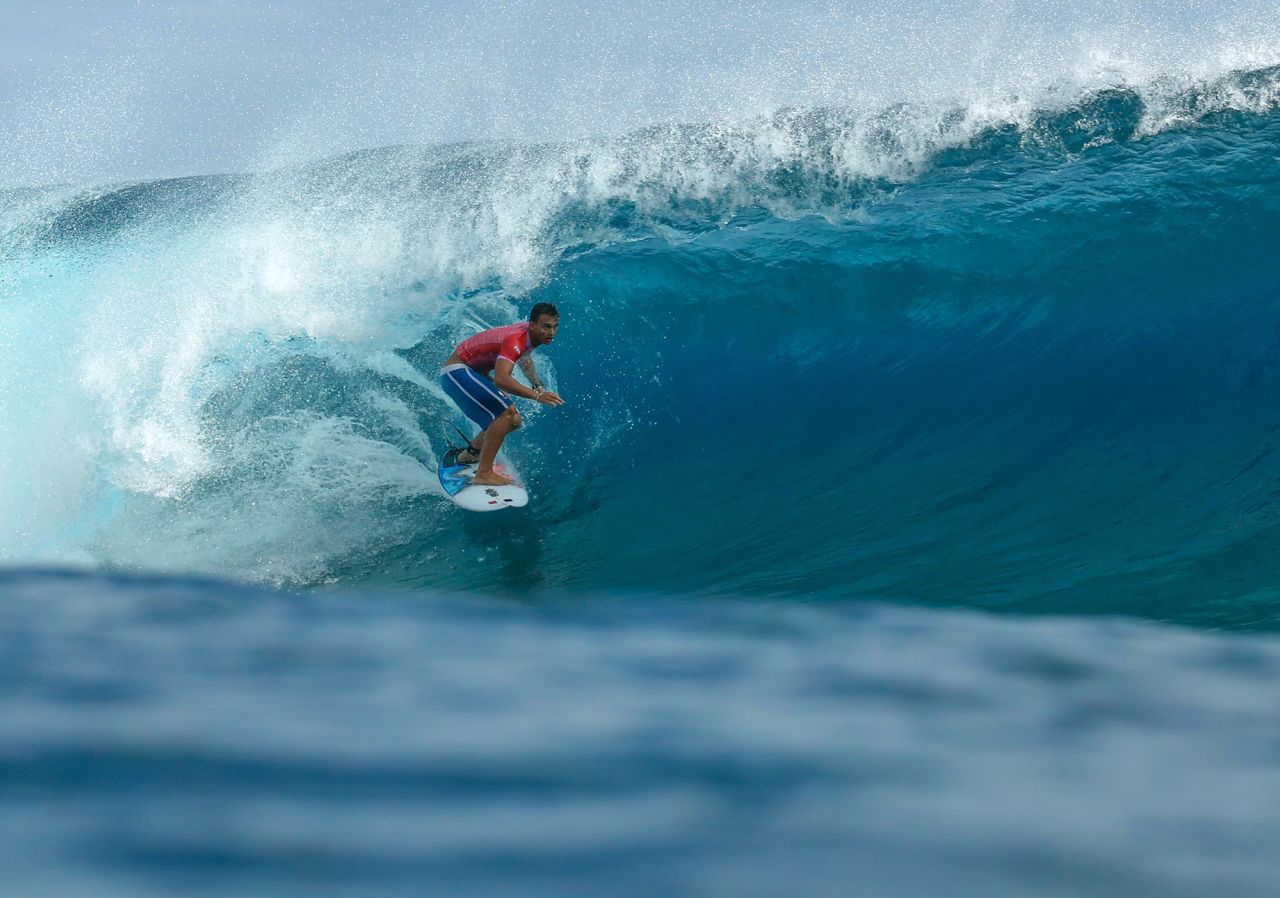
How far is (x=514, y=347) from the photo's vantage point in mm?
7340

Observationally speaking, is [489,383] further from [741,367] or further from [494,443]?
[741,367]

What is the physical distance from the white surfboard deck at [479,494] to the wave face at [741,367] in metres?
0.20

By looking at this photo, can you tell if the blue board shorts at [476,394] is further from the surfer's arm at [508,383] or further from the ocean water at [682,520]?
the ocean water at [682,520]

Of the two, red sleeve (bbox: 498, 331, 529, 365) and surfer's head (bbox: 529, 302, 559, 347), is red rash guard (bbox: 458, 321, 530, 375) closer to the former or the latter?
red sleeve (bbox: 498, 331, 529, 365)

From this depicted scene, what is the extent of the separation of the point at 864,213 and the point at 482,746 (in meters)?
10.6

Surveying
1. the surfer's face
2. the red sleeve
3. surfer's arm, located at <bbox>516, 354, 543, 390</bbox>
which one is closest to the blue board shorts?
surfer's arm, located at <bbox>516, 354, 543, 390</bbox>

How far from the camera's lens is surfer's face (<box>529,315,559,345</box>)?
7.23 m

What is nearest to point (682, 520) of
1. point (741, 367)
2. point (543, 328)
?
point (543, 328)

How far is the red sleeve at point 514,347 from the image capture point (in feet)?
23.9

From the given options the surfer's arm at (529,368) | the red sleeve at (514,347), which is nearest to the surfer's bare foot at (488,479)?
the surfer's arm at (529,368)

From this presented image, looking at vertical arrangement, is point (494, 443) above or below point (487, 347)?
below

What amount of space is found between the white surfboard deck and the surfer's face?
1067 millimetres

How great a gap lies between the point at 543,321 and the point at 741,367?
278 centimetres

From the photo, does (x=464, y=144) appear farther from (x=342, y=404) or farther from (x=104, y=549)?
(x=104, y=549)
